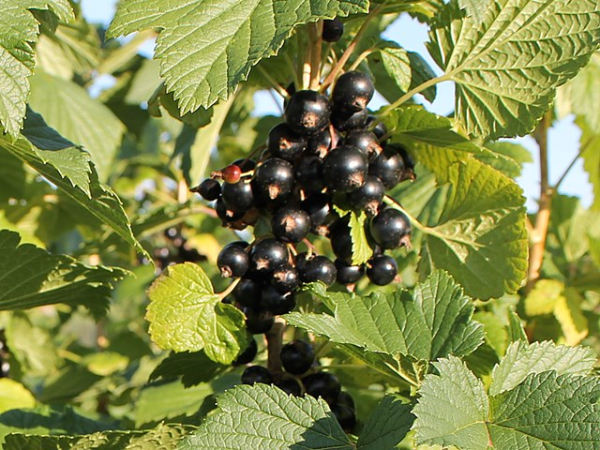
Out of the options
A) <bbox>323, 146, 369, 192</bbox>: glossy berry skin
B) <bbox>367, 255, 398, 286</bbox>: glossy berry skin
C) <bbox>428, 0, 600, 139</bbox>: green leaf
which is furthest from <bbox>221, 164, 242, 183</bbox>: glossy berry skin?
<bbox>428, 0, 600, 139</bbox>: green leaf

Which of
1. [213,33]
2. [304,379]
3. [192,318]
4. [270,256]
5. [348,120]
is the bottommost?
[304,379]

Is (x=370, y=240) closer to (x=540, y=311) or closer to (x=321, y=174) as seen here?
(x=321, y=174)

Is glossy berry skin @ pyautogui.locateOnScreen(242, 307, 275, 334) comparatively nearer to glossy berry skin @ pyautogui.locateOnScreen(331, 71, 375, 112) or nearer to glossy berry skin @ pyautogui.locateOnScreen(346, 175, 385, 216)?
glossy berry skin @ pyautogui.locateOnScreen(346, 175, 385, 216)

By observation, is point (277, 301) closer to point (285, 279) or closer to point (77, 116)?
point (285, 279)

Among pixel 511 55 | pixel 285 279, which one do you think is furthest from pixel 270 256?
pixel 511 55

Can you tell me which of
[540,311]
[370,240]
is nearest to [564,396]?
[370,240]

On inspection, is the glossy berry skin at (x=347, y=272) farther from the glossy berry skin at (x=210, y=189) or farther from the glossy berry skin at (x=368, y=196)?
the glossy berry skin at (x=210, y=189)
